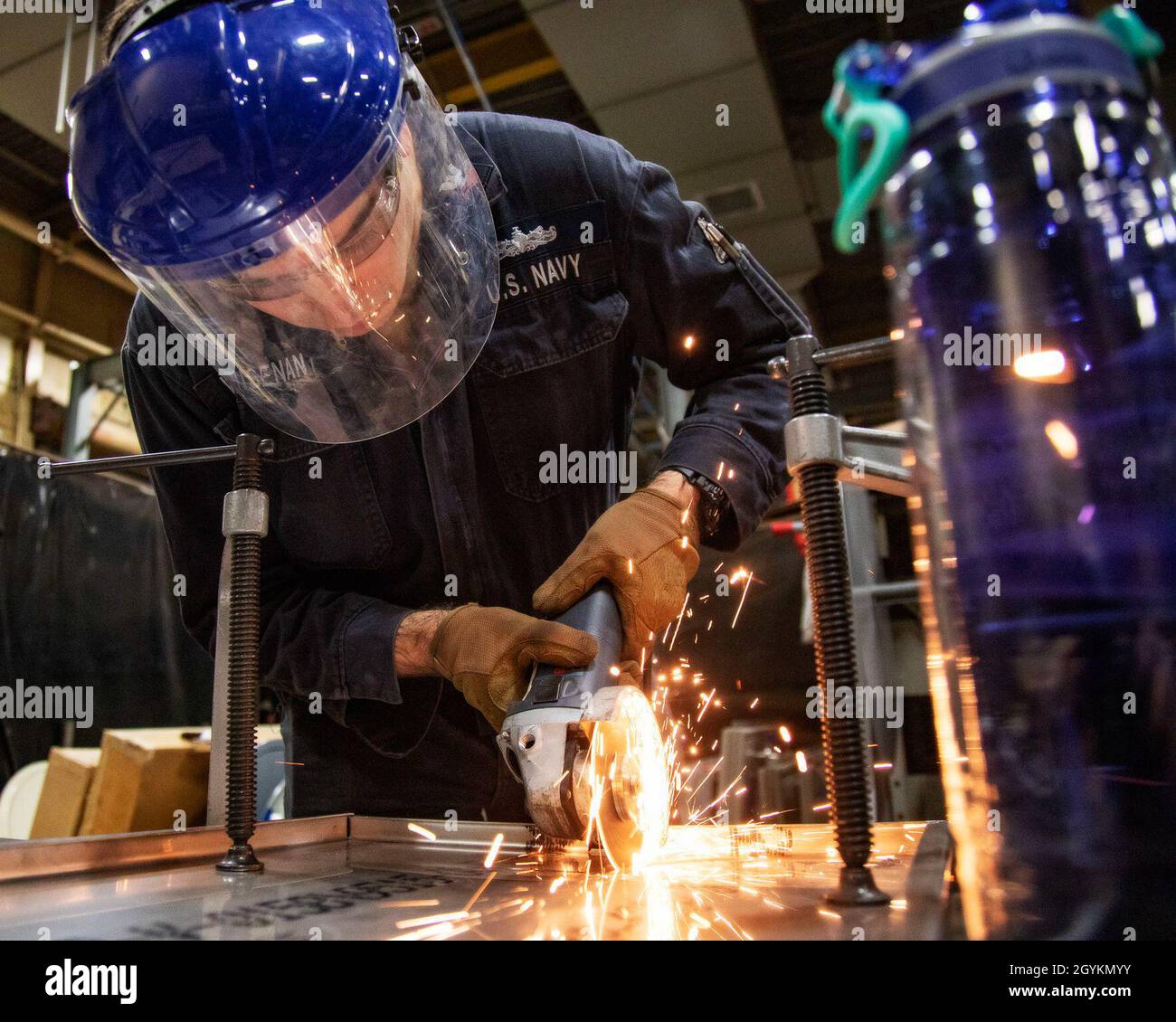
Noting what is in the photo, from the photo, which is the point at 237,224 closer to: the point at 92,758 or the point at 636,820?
the point at 636,820

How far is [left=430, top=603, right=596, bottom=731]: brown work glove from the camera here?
115 cm

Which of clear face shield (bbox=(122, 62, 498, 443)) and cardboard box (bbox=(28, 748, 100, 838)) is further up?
clear face shield (bbox=(122, 62, 498, 443))

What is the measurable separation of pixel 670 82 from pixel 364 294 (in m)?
3.35

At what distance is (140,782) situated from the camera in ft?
10.4

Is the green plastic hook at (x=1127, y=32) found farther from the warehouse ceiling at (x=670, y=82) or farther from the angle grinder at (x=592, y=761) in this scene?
the warehouse ceiling at (x=670, y=82)

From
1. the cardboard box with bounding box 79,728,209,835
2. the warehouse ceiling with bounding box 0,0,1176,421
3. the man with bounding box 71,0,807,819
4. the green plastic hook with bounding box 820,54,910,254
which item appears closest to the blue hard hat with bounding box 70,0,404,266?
the man with bounding box 71,0,807,819

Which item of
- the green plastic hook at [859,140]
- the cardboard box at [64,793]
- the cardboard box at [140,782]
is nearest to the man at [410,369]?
the green plastic hook at [859,140]

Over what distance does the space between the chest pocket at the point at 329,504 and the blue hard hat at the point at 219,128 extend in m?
0.62

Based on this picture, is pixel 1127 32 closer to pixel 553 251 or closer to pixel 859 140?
pixel 859 140

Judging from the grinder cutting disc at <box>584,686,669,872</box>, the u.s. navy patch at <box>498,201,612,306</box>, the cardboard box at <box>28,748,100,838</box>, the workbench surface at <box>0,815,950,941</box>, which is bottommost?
the cardboard box at <box>28,748,100,838</box>

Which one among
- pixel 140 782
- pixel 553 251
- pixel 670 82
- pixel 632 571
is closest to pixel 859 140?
pixel 632 571

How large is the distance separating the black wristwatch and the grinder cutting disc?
42 centimetres

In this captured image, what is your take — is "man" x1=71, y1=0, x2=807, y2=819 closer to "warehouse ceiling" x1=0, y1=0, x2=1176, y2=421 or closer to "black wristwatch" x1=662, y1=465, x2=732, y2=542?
"black wristwatch" x1=662, y1=465, x2=732, y2=542
